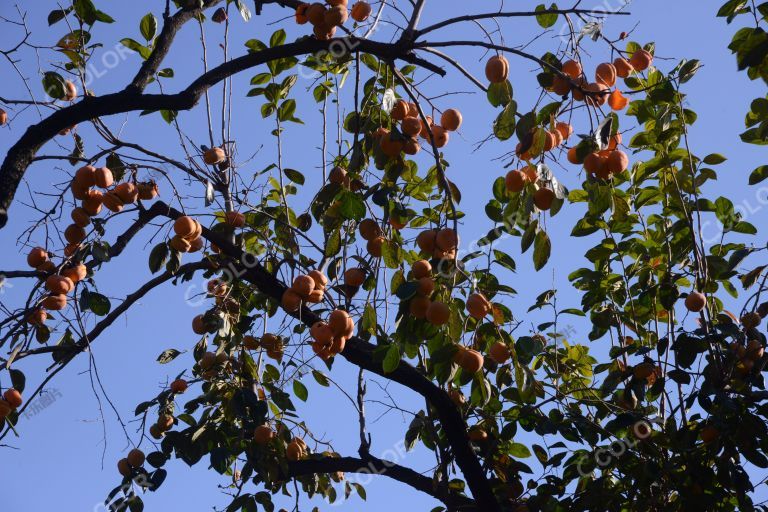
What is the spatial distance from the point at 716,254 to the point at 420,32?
3.55 ft

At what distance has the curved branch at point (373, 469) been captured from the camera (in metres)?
2.39

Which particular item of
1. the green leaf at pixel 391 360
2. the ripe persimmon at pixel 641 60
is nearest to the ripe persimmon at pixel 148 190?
the green leaf at pixel 391 360

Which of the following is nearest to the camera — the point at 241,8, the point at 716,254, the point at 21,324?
the point at 21,324

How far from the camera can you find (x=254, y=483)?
2473 millimetres

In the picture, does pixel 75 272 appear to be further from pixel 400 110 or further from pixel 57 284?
pixel 400 110

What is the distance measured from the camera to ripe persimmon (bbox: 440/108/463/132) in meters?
2.12

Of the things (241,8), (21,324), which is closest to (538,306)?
(241,8)

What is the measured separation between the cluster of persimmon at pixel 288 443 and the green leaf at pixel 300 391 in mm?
131

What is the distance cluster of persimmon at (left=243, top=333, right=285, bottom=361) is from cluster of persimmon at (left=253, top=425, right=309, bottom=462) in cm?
21

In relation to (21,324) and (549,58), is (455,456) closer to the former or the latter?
(549,58)

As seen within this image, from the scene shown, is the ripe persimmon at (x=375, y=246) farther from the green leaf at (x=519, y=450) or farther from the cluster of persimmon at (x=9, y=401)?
the cluster of persimmon at (x=9, y=401)

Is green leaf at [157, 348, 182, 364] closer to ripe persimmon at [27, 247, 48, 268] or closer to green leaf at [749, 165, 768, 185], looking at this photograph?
ripe persimmon at [27, 247, 48, 268]

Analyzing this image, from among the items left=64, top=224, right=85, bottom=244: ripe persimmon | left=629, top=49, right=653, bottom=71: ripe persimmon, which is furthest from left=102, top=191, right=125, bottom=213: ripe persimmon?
Answer: left=629, top=49, right=653, bottom=71: ripe persimmon

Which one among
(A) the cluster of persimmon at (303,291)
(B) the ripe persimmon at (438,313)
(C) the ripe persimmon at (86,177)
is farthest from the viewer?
(C) the ripe persimmon at (86,177)
